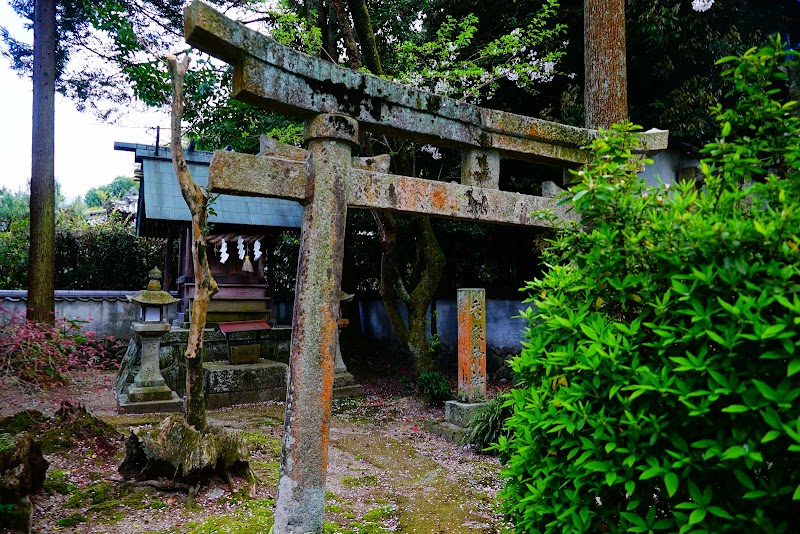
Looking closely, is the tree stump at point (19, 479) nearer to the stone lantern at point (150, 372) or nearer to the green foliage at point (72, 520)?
the green foliage at point (72, 520)

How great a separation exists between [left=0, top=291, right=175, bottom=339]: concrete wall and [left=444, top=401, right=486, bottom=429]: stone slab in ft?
32.8

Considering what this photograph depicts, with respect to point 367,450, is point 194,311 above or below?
above

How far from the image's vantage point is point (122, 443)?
641 centimetres

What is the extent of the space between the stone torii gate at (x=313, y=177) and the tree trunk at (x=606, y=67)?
353 centimetres

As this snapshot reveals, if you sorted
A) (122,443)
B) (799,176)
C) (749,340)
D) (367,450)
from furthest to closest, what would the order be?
(367,450), (122,443), (799,176), (749,340)

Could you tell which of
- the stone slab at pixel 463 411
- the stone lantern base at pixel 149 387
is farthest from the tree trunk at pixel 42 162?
the stone slab at pixel 463 411

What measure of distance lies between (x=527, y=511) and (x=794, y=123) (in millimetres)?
2188

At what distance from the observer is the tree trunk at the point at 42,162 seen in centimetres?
929

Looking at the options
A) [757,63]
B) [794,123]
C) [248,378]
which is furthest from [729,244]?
[248,378]

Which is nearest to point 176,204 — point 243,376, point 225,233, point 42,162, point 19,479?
point 225,233

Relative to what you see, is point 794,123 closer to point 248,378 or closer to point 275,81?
point 275,81

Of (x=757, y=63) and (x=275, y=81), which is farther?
(x=275, y=81)

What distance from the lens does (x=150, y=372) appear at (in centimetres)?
906

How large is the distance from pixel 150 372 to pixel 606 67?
8866 mm
